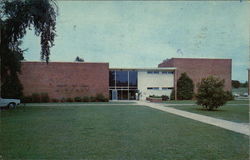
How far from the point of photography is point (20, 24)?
15.7 metres

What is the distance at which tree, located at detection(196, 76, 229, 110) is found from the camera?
55.4ft

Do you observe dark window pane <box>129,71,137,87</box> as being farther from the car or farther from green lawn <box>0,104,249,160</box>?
green lawn <box>0,104,249,160</box>

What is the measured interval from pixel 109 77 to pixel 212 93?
63.8 feet

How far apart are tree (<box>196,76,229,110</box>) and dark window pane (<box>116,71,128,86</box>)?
57.9 feet

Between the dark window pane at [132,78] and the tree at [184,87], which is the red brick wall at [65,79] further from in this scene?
the tree at [184,87]

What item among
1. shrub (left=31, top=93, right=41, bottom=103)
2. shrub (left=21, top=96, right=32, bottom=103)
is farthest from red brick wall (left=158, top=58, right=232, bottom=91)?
shrub (left=21, top=96, right=32, bottom=103)

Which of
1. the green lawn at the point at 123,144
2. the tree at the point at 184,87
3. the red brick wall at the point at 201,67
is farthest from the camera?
the red brick wall at the point at 201,67

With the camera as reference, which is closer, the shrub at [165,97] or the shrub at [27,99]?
the shrub at [27,99]

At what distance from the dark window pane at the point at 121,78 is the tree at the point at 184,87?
898cm

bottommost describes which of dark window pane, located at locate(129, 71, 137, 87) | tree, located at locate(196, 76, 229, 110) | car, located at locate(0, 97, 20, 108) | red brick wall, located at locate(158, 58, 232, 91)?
car, located at locate(0, 97, 20, 108)

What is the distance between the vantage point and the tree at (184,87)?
34.5 metres

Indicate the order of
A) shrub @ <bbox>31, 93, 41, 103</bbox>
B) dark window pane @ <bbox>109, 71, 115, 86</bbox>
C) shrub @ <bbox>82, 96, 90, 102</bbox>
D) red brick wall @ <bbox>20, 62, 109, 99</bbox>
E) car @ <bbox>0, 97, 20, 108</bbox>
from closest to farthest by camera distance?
car @ <bbox>0, 97, 20, 108</bbox> → shrub @ <bbox>31, 93, 41, 103</bbox> → red brick wall @ <bbox>20, 62, 109, 99</bbox> → shrub @ <bbox>82, 96, 90, 102</bbox> → dark window pane @ <bbox>109, 71, 115, 86</bbox>

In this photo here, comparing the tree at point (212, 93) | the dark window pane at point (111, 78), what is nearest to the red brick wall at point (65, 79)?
the dark window pane at point (111, 78)

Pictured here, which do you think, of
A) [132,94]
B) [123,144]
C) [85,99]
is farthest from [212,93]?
[132,94]
